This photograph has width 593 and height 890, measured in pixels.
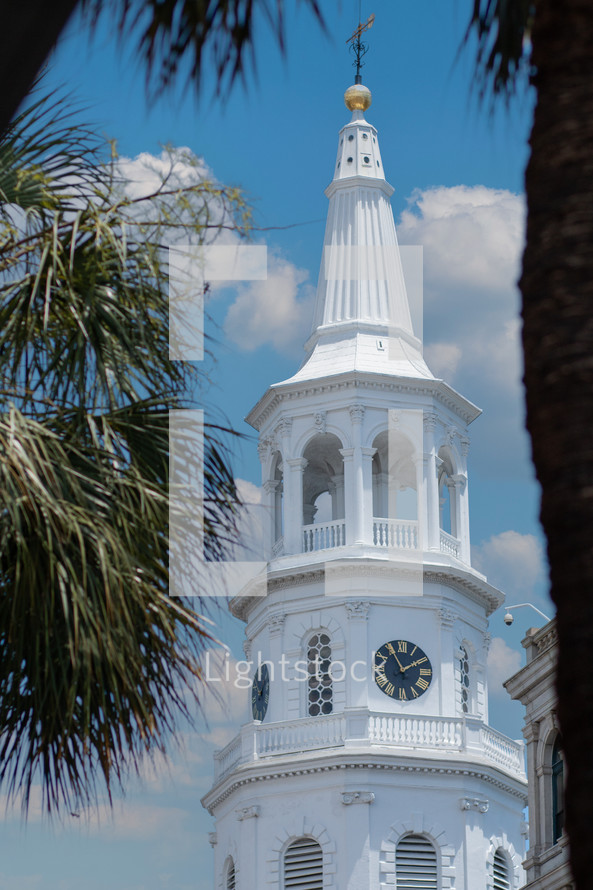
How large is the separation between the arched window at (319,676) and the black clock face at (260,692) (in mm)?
1714

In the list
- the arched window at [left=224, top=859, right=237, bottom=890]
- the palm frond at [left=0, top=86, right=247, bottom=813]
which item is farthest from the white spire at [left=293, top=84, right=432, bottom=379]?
the palm frond at [left=0, top=86, right=247, bottom=813]

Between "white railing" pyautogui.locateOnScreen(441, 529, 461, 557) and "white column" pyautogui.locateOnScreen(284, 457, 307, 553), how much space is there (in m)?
5.26

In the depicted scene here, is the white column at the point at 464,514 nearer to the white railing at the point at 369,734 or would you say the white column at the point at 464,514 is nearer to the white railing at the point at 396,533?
the white railing at the point at 396,533

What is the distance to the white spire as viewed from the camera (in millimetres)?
72062

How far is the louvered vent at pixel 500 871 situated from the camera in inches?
2613

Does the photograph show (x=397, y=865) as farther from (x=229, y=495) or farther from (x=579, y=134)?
(x=579, y=134)

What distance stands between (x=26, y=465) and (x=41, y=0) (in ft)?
10.9

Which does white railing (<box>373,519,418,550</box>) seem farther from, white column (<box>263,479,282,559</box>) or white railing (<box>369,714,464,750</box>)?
white railing (<box>369,714,464,750</box>)

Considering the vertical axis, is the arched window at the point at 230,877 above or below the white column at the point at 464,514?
below

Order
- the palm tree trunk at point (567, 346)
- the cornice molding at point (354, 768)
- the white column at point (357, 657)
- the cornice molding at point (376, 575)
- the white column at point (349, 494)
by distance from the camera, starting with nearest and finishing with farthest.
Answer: the palm tree trunk at point (567, 346) → the cornice molding at point (354, 768) → the white column at point (357, 657) → the cornice molding at point (376, 575) → the white column at point (349, 494)

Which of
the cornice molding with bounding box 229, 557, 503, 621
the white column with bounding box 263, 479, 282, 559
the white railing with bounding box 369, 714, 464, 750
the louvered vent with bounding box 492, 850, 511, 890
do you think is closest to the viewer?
the white railing with bounding box 369, 714, 464, 750

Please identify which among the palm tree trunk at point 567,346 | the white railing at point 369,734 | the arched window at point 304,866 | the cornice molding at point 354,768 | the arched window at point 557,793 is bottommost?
the palm tree trunk at point 567,346

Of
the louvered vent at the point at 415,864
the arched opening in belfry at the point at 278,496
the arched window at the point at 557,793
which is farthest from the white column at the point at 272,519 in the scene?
the arched window at the point at 557,793

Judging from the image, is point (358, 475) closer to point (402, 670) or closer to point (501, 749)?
point (402, 670)
